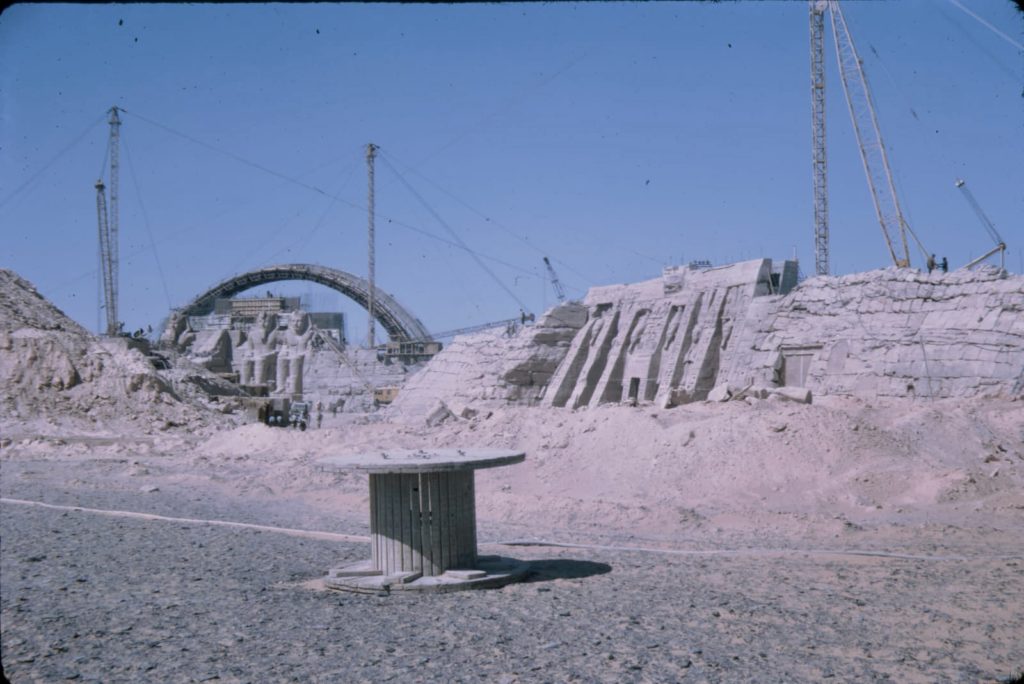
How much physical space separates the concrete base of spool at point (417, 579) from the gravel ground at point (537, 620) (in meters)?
0.14

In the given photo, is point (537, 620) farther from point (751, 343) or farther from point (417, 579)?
point (751, 343)

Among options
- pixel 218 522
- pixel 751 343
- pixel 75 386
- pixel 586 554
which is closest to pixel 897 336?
pixel 751 343

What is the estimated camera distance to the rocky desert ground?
5.27 meters

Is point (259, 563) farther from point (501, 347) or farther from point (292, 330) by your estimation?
point (292, 330)

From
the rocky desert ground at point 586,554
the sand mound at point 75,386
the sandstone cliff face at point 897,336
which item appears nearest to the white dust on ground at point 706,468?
the rocky desert ground at point 586,554

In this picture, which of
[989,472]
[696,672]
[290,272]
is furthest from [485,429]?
[290,272]

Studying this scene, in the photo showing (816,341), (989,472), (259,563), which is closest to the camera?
(259,563)

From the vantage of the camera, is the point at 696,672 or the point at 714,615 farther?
the point at 714,615

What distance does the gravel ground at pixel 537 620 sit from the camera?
504 centimetres

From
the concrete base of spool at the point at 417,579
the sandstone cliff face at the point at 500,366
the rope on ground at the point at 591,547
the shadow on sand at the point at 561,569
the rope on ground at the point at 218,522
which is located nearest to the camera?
the concrete base of spool at the point at 417,579

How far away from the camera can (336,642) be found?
5.65 metres

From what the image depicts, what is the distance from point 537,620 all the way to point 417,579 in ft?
5.19

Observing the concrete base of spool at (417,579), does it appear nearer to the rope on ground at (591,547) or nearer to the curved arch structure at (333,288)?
the rope on ground at (591,547)

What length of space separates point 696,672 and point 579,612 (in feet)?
5.02
